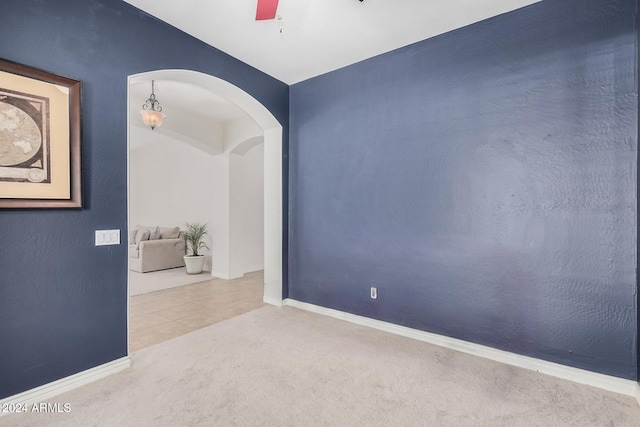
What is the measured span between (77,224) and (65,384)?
1.08m

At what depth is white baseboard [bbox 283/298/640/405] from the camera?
2.13 m

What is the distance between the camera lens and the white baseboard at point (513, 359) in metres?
2.13

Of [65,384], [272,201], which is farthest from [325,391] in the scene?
[272,201]

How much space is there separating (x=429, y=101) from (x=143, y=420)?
3.26 metres

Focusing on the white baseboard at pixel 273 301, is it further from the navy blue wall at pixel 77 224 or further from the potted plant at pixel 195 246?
the potted plant at pixel 195 246

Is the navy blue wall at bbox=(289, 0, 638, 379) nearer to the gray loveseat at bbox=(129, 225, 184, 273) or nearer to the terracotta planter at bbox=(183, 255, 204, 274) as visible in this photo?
the terracotta planter at bbox=(183, 255, 204, 274)

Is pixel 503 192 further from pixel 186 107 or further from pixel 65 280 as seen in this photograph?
pixel 186 107

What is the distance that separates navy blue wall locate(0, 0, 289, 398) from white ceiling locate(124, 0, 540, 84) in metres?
0.38

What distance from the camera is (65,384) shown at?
2.08 m

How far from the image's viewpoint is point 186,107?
16.3ft

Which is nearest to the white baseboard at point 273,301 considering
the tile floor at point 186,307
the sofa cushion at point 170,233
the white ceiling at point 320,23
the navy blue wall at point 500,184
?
the tile floor at point 186,307

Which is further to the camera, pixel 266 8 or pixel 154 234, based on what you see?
pixel 154 234

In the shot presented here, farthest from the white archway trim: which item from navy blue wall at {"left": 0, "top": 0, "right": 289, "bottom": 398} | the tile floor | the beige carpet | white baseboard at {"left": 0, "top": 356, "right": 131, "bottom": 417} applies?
white baseboard at {"left": 0, "top": 356, "right": 131, "bottom": 417}

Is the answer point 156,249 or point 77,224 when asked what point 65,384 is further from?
point 156,249
